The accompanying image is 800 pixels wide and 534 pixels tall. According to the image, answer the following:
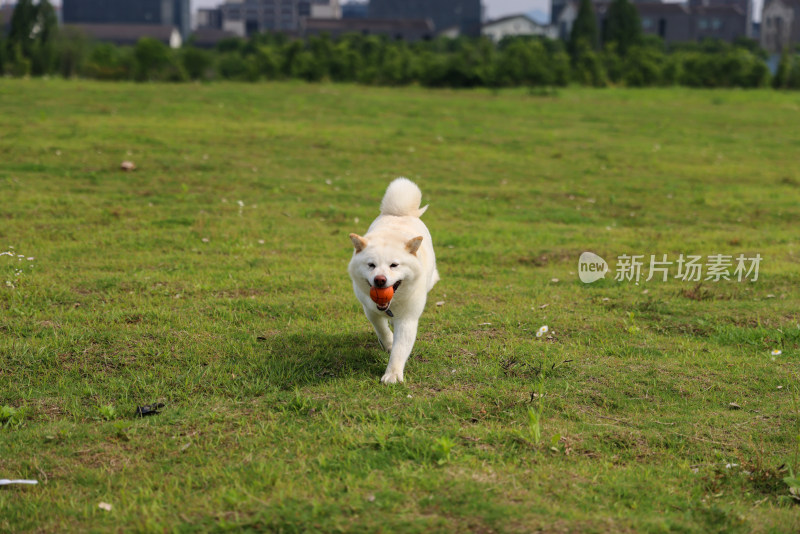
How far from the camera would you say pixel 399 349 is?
5.81 metres

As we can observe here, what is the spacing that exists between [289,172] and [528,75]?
19.3m

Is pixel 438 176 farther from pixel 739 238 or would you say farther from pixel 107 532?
pixel 107 532

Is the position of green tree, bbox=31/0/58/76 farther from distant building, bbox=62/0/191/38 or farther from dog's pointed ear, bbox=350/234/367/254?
distant building, bbox=62/0/191/38

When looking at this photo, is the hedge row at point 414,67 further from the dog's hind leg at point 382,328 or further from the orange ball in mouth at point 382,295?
the orange ball in mouth at point 382,295

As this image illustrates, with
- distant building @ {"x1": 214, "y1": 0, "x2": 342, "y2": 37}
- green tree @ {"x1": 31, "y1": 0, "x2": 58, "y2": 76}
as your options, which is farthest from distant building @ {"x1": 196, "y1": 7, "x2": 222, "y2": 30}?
green tree @ {"x1": 31, "y1": 0, "x2": 58, "y2": 76}

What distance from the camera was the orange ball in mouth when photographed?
5.36 meters

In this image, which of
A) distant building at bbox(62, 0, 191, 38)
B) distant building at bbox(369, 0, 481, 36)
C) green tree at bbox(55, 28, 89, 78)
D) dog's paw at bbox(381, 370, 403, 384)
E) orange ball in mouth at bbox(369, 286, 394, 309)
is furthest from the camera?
distant building at bbox(62, 0, 191, 38)

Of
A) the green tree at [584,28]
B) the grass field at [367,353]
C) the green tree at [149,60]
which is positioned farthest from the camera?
the green tree at [584,28]

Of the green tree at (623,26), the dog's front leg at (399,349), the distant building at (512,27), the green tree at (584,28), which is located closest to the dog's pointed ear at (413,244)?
the dog's front leg at (399,349)

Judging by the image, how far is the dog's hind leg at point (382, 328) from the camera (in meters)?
6.01

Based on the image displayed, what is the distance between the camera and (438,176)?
1498cm

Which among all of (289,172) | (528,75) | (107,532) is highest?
(528,75)

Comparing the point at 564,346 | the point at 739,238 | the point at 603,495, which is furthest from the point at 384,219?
the point at 739,238

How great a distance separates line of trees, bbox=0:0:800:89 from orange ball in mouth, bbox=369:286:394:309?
1019 inches
